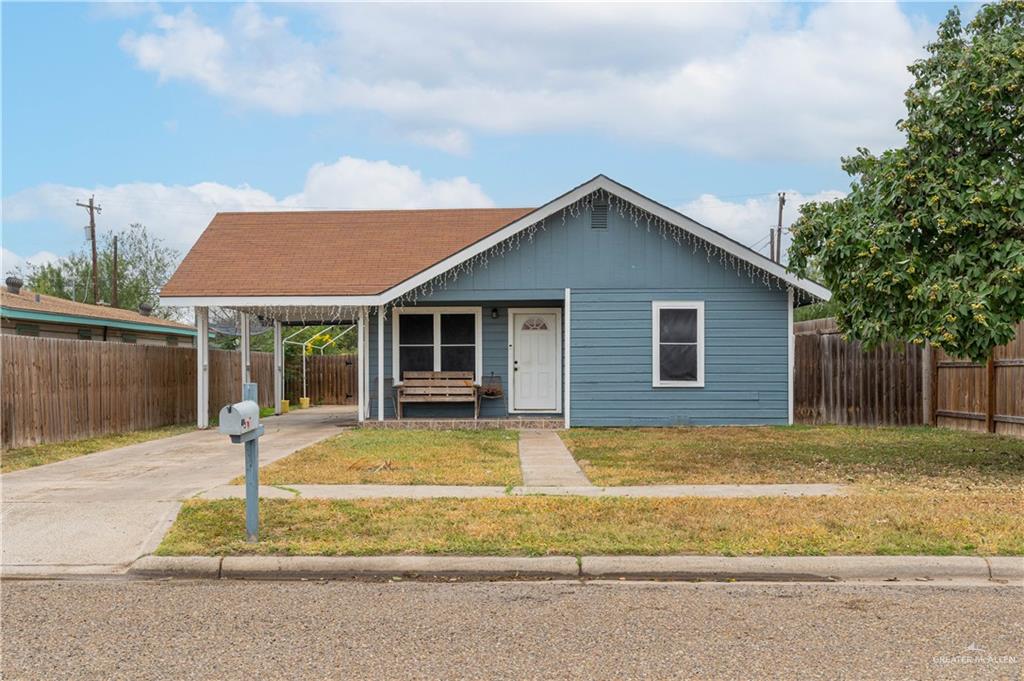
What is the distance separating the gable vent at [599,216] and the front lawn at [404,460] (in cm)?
428

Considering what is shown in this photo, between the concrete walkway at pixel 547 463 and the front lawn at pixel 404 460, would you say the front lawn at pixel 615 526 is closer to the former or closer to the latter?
the concrete walkway at pixel 547 463

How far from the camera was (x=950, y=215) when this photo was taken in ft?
33.3

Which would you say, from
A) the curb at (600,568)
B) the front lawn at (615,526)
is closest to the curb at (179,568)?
the curb at (600,568)

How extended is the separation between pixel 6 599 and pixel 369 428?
1139 centimetres

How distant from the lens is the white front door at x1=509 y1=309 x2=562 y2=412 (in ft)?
60.0

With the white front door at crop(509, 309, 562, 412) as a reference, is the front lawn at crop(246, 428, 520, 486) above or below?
below

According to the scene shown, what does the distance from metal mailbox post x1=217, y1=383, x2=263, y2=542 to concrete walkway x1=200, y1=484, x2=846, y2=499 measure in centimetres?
174

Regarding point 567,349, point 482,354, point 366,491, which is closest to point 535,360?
point 482,354

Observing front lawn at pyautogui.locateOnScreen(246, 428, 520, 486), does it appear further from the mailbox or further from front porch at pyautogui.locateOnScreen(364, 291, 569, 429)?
the mailbox

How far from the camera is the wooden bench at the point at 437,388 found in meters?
17.8

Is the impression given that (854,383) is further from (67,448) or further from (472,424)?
(67,448)

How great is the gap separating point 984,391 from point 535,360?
318 inches

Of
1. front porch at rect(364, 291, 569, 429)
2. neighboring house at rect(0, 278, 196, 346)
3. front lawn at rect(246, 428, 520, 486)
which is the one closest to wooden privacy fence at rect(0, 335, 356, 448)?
neighboring house at rect(0, 278, 196, 346)

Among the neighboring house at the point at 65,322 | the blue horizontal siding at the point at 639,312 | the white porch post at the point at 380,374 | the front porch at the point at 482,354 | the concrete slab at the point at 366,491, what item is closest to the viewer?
the concrete slab at the point at 366,491
